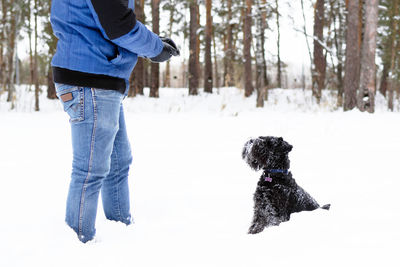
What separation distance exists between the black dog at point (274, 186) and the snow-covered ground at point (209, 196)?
24cm

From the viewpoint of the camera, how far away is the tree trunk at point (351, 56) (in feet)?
33.6

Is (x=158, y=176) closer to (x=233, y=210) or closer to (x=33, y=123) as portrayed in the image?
(x=233, y=210)

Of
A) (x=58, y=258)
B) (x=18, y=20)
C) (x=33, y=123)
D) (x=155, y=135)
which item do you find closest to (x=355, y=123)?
(x=155, y=135)

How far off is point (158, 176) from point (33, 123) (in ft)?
16.1

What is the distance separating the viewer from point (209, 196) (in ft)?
12.9

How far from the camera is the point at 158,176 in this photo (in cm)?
464

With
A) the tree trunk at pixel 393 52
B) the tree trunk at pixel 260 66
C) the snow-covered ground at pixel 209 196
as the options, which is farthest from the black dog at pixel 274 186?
the tree trunk at pixel 393 52

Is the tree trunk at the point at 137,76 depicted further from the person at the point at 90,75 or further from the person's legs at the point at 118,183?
the person at the point at 90,75

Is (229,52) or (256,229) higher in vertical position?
(229,52)

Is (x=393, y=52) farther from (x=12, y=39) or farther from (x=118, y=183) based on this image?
(x=12, y=39)

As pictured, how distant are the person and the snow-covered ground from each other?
1.24 feet

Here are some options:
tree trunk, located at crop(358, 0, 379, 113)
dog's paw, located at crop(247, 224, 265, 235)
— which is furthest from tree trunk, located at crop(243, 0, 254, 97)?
dog's paw, located at crop(247, 224, 265, 235)

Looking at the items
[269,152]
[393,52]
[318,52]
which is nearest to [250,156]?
[269,152]

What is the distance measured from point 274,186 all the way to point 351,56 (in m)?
8.93
